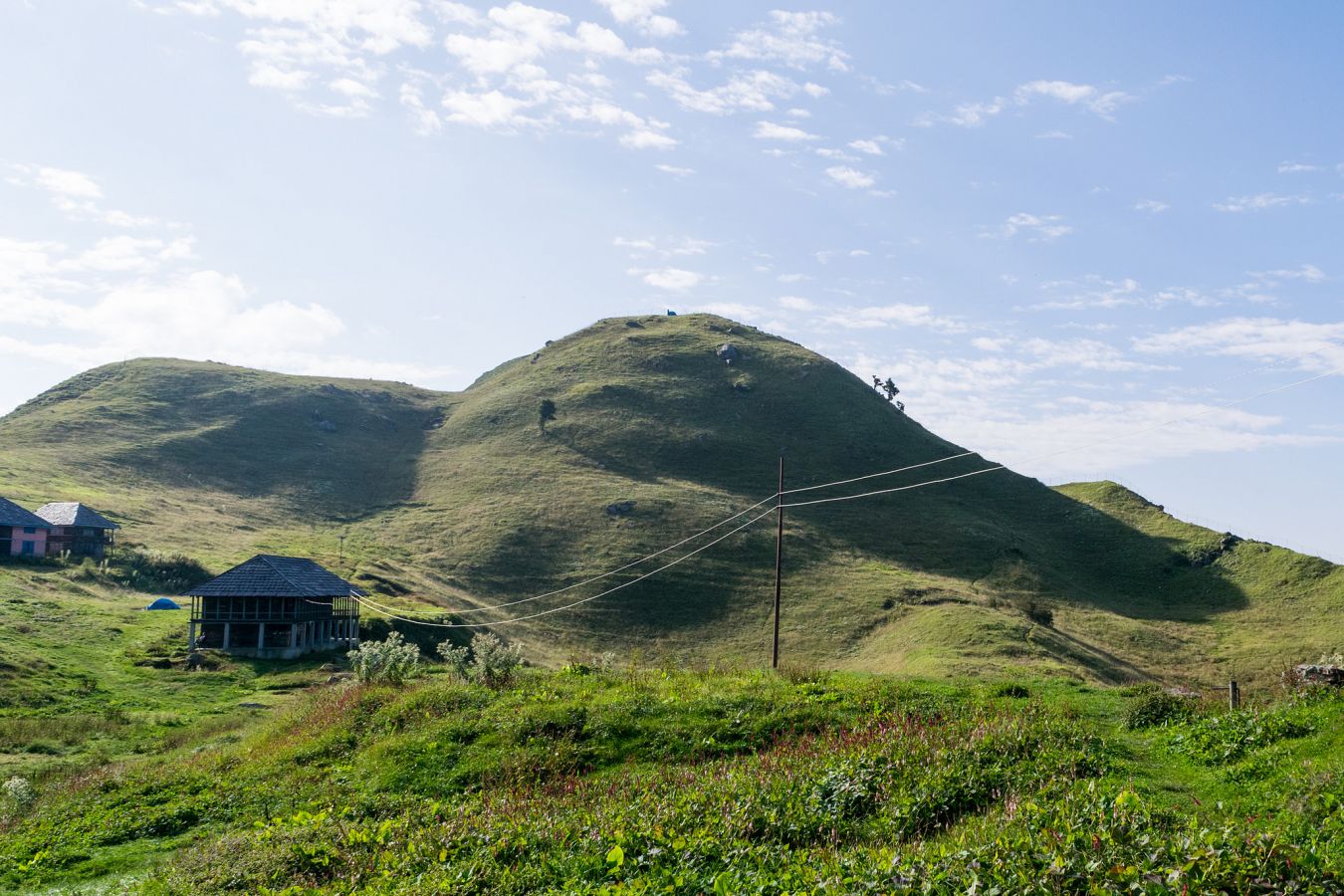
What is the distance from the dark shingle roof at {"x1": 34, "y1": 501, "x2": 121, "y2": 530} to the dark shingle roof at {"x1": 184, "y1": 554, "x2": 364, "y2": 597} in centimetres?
2370

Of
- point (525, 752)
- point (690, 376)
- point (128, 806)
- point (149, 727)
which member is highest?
point (690, 376)

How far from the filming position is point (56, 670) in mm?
42531

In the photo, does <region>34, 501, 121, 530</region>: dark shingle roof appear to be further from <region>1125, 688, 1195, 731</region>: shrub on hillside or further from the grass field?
<region>1125, 688, 1195, 731</region>: shrub on hillside

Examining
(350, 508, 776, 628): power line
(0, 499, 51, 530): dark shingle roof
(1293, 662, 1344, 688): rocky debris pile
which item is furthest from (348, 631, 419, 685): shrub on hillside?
(0, 499, 51, 530): dark shingle roof

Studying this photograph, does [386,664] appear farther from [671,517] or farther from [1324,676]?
[671,517]

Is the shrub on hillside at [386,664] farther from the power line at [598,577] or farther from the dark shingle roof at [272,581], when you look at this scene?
the power line at [598,577]

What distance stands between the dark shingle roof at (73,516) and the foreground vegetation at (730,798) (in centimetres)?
6020

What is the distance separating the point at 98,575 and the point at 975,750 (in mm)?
71572

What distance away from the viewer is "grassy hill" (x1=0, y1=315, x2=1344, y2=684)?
6919cm

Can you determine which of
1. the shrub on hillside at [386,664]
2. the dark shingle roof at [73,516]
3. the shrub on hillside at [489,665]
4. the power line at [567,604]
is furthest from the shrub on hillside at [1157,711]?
the dark shingle roof at [73,516]

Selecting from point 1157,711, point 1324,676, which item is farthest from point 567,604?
point 1324,676

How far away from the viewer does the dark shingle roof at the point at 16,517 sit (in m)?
71.3

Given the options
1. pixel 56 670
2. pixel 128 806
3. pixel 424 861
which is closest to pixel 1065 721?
pixel 424 861

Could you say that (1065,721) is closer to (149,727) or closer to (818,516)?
(149,727)
